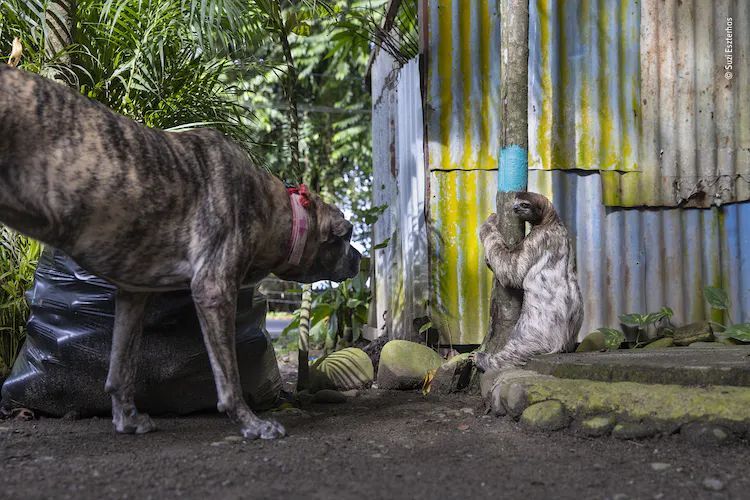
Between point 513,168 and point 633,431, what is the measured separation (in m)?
1.79

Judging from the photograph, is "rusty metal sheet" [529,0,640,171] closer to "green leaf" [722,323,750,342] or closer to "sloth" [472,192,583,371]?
"sloth" [472,192,583,371]

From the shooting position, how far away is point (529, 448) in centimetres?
329

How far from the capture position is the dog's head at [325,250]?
13.5 feet

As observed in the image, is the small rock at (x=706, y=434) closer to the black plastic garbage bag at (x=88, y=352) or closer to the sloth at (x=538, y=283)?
the sloth at (x=538, y=283)

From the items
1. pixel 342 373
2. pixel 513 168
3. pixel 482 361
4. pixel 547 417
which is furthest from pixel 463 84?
pixel 547 417

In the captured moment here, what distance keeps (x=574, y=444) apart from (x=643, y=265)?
108 inches


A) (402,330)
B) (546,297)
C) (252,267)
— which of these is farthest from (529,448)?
(402,330)

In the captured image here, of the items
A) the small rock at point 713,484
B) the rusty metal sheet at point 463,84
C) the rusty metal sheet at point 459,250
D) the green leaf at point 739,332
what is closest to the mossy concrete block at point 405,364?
the rusty metal sheet at point 459,250

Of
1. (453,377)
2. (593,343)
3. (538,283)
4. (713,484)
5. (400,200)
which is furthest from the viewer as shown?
(400,200)

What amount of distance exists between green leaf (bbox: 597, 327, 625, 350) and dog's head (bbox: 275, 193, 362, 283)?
206 centimetres

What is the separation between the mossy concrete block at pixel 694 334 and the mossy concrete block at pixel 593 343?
1.60 feet

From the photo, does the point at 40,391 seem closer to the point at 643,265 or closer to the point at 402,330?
the point at 402,330

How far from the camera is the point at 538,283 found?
4.48 metres

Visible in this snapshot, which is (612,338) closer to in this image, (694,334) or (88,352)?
(694,334)
